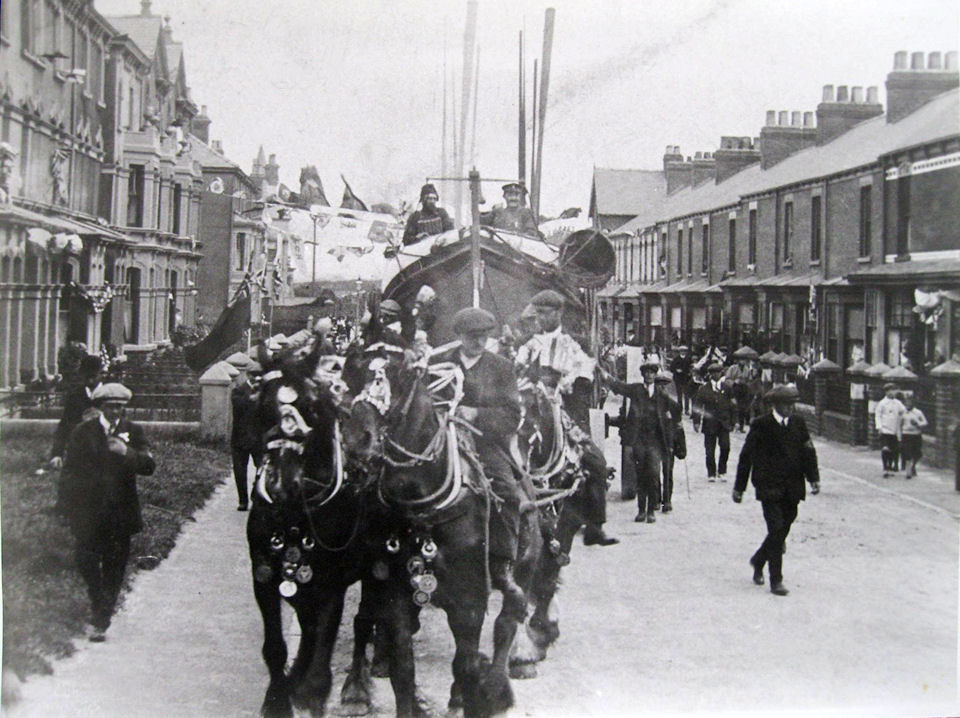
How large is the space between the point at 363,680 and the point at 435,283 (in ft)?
6.92

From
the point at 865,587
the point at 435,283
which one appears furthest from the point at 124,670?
the point at 865,587

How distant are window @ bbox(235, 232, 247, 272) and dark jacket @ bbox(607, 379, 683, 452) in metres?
3.05

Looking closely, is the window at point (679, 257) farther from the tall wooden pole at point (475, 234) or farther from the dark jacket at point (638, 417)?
the tall wooden pole at point (475, 234)

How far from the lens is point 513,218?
5.66m

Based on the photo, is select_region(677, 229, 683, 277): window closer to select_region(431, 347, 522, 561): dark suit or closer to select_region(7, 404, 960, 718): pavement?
select_region(7, 404, 960, 718): pavement

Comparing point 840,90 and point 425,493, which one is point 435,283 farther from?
point 840,90

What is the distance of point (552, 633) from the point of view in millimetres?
4898

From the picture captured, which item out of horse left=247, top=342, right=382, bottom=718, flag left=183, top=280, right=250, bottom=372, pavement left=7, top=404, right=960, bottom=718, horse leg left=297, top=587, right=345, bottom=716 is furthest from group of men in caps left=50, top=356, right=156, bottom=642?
horse leg left=297, top=587, right=345, bottom=716

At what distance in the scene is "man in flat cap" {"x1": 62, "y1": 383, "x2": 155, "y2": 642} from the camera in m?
4.28

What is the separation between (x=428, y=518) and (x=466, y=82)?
2547mm

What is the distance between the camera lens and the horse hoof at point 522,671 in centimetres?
458

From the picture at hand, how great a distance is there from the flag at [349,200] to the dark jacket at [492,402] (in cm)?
135

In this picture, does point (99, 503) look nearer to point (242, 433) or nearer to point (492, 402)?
point (242, 433)

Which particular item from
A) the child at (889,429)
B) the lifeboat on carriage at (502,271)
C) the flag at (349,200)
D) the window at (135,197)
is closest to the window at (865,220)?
the child at (889,429)
